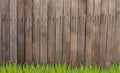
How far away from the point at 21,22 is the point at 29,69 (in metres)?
0.81

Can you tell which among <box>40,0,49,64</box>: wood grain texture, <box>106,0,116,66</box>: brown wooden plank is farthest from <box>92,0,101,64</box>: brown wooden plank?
<box>40,0,49,64</box>: wood grain texture

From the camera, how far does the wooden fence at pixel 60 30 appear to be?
6629mm

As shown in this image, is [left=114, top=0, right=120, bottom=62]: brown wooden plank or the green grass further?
[left=114, top=0, right=120, bottom=62]: brown wooden plank

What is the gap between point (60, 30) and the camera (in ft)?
21.8

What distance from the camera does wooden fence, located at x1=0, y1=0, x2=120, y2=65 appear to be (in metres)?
6.63

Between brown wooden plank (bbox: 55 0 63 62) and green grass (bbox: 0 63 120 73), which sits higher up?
brown wooden plank (bbox: 55 0 63 62)

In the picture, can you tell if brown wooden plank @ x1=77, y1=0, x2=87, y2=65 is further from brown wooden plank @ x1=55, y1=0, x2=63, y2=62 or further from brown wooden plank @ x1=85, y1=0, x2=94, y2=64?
brown wooden plank @ x1=55, y1=0, x2=63, y2=62

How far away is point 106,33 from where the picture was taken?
6684 mm

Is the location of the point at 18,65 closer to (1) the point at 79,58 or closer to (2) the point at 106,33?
(1) the point at 79,58

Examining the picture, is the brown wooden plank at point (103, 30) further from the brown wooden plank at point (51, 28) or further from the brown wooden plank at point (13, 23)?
the brown wooden plank at point (13, 23)

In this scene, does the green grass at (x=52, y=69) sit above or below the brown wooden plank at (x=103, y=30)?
below

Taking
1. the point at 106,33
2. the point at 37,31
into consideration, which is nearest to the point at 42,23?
the point at 37,31

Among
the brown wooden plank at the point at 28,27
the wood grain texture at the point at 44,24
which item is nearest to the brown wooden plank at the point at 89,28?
the wood grain texture at the point at 44,24

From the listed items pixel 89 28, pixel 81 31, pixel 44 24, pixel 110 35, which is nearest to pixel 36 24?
pixel 44 24
